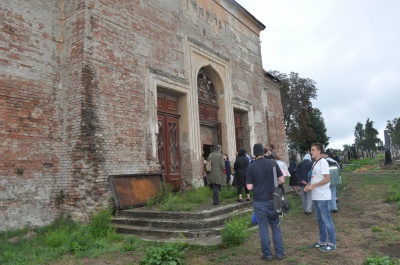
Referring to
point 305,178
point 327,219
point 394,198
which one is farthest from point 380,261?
point 394,198

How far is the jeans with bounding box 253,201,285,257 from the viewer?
5.00m

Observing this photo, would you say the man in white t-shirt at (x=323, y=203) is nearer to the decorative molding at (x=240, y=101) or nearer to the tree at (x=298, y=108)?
the decorative molding at (x=240, y=101)

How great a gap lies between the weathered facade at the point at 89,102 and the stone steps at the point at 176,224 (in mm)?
919

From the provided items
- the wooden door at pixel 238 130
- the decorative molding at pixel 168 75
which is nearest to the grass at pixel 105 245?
the decorative molding at pixel 168 75

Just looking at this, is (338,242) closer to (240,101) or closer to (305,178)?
(305,178)

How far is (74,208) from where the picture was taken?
791 centimetres

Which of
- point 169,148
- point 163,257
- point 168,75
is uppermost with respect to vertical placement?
point 168,75

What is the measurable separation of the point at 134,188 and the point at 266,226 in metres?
4.70

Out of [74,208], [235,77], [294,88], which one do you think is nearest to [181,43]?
[235,77]

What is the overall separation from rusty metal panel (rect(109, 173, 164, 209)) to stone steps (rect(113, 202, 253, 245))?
357 millimetres

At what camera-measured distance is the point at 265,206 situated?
5066 mm

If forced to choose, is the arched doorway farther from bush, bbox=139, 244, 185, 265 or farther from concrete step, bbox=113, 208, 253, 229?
bush, bbox=139, 244, 185, 265

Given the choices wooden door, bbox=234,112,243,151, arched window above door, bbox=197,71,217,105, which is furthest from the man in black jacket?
wooden door, bbox=234,112,243,151

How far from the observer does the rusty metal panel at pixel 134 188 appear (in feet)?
27.2
